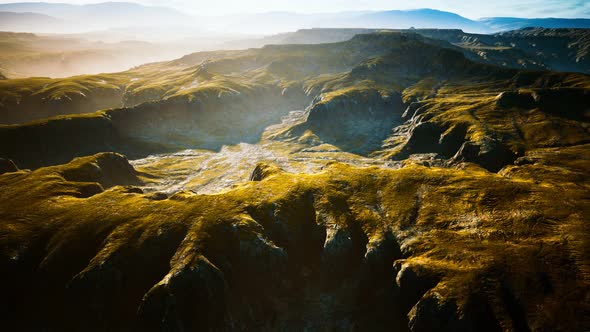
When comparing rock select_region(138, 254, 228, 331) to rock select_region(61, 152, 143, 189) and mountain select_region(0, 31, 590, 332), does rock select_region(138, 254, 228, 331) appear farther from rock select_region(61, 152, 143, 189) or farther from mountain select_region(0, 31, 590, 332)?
rock select_region(61, 152, 143, 189)

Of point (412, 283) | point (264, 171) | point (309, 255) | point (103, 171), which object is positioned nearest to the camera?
point (412, 283)

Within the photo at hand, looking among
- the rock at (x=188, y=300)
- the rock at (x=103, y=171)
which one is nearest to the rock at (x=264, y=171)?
the rock at (x=188, y=300)

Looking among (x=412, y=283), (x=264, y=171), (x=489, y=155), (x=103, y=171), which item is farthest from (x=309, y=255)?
(x=103, y=171)

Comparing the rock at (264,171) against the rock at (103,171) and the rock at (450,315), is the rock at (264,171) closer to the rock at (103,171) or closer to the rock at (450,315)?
the rock at (103,171)

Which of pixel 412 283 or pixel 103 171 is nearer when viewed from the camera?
pixel 412 283

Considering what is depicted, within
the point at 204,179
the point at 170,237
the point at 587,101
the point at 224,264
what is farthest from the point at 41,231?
the point at 587,101

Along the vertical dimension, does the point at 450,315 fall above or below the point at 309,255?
above

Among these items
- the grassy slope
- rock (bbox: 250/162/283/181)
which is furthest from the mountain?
rock (bbox: 250/162/283/181)

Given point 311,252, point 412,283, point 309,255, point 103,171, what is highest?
point 103,171

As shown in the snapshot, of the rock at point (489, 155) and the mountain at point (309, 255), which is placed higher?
the rock at point (489, 155)

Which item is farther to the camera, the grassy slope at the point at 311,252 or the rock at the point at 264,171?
the rock at the point at 264,171

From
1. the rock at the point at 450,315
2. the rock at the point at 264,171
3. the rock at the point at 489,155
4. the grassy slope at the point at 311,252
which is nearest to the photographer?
the rock at the point at 450,315

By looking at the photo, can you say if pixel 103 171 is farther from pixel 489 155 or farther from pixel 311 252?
pixel 489 155
